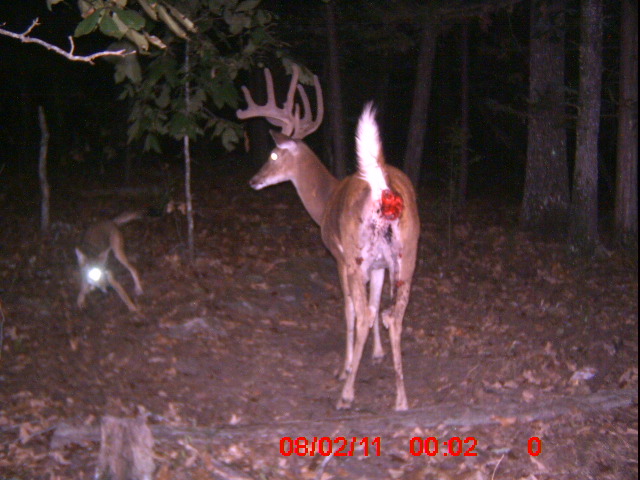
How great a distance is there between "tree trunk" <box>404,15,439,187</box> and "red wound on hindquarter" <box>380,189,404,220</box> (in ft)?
25.7

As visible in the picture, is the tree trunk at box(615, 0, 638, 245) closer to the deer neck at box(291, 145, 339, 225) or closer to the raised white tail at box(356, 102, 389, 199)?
the deer neck at box(291, 145, 339, 225)

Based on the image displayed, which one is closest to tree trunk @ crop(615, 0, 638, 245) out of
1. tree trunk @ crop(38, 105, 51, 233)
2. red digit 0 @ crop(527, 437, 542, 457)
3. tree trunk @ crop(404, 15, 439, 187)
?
tree trunk @ crop(404, 15, 439, 187)

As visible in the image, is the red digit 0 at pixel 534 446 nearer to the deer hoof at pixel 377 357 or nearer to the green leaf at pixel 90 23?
the deer hoof at pixel 377 357

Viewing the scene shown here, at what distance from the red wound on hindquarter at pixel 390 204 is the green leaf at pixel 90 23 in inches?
119

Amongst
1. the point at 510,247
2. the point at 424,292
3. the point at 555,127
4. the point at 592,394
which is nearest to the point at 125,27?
the point at 592,394

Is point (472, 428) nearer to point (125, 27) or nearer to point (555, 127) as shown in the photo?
point (125, 27)

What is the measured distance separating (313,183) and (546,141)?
607 cm

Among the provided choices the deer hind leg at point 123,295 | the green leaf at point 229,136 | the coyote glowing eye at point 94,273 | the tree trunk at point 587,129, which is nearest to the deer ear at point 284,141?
the green leaf at point 229,136

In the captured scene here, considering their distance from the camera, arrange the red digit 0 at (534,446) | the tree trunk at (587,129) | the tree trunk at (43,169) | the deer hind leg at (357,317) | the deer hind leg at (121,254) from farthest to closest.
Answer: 1. the tree trunk at (587,129)
2. the tree trunk at (43,169)
3. the deer hind leg at (121,254)
4. the deer hind leg at (357,317)
5. the red digit 0 at (534,446)

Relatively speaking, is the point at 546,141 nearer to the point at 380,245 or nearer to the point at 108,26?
the point at 380,245

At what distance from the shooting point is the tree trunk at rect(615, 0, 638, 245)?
426 inches

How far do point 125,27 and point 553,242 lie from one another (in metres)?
9.53

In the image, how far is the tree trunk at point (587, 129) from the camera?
1048cm

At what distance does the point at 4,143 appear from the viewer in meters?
21.6
